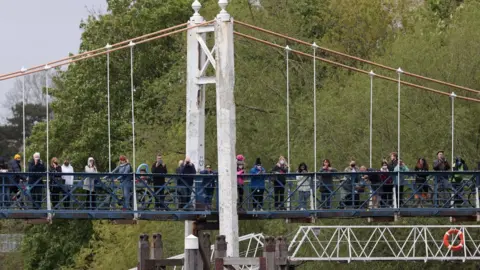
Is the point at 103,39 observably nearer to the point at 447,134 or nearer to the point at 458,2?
the point at 458,2

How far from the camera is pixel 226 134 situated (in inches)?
2283

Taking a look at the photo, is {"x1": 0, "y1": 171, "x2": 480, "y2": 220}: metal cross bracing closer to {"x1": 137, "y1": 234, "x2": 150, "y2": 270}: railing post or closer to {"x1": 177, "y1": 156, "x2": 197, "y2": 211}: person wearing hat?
{"x1": 177, "y1": 156, "x2": 197, "y2": 211}: person wearing hat

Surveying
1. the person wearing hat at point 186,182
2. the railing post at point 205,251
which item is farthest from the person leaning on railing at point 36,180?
the railing post at point 205,251

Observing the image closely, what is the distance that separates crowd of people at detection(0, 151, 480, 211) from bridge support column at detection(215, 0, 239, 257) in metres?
0.70

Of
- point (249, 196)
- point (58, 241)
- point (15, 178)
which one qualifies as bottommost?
point (58, 241)

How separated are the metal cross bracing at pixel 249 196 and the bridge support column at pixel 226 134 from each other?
0.68 metres

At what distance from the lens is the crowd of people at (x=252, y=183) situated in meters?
58.0

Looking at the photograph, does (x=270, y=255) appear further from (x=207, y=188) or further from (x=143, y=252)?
(x=207, y=188)

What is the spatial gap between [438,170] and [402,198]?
1318 mm

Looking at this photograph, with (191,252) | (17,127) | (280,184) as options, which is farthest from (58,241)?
(17,127)

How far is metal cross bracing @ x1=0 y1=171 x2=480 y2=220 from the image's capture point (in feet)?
190

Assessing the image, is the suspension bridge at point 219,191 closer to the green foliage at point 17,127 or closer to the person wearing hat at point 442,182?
the person wearing hat at point 442,182

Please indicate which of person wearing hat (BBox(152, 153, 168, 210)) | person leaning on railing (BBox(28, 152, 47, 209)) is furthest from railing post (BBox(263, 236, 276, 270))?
person leaning on railing (BBox(28, 152, 47, 209))

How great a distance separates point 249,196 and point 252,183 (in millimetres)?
381
